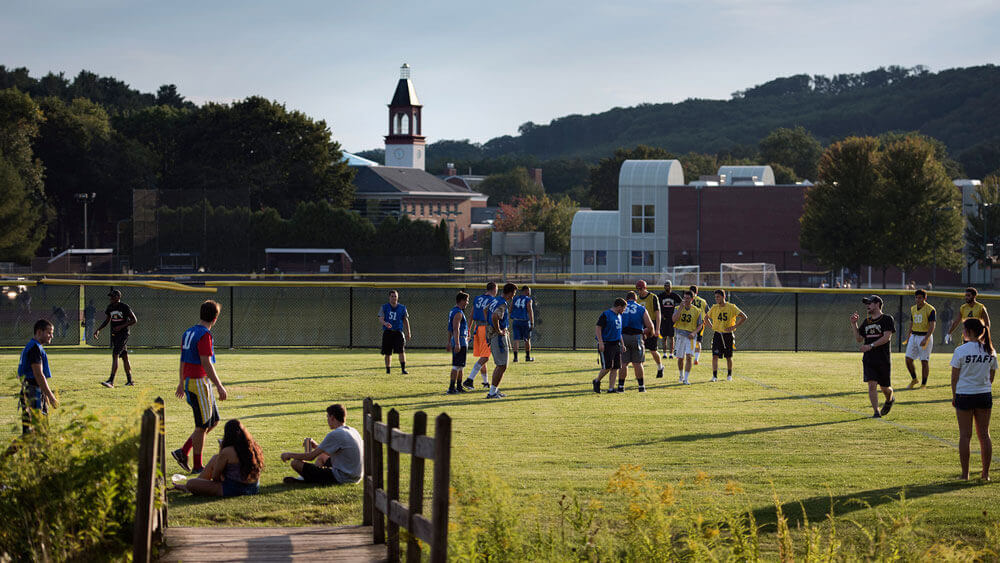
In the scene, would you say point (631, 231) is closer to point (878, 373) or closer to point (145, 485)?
point (878, 373)

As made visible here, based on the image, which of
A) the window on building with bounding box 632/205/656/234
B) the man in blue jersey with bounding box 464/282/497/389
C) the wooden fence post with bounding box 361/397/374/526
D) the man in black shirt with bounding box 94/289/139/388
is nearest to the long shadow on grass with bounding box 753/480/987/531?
the wooden fence post with bounding box 361/397/374/526

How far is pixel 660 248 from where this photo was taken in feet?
247

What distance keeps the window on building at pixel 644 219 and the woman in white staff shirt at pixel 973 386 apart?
208 feet

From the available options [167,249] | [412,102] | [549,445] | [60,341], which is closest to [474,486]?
[549,445]

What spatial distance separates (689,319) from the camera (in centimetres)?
2234

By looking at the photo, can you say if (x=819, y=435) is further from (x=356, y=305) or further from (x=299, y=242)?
(x=299, y=242)

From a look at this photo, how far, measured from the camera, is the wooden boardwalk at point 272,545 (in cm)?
851

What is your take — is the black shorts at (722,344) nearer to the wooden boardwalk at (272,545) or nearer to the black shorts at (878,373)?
the black shorts at (878,373)

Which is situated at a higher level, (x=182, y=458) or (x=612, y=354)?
(x=612, y=354)

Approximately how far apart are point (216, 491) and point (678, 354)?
1297cm

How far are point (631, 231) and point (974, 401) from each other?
6391 cm

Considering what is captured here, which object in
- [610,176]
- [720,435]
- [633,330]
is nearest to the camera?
[720,435]

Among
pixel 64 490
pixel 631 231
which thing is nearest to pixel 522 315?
pixel 64 490

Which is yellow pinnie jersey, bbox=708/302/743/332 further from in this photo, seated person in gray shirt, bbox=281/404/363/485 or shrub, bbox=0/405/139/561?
shrub, bbox=0/405/139/561
